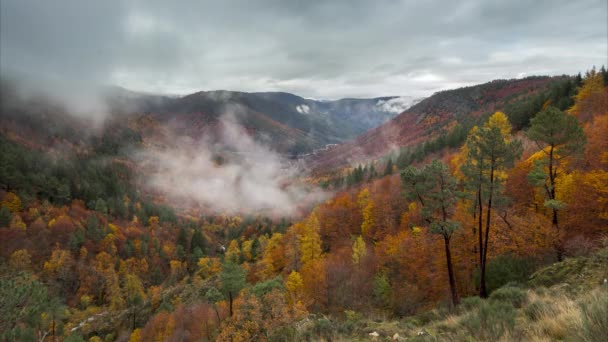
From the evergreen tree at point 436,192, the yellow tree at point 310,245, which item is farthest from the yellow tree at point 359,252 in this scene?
the evergreen tree at point 436,192

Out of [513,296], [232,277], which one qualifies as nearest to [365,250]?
[232,277]

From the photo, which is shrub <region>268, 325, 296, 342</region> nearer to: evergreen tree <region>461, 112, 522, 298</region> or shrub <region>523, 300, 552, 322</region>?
shrub <region>523, 300, 552, 322</region>

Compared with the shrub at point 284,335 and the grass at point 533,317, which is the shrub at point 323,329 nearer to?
the grass at point 533,317

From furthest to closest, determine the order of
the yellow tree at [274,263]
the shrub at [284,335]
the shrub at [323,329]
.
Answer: the yellow tree at [274,263]
the shrub at [284,335]
the shrub at [323,329]

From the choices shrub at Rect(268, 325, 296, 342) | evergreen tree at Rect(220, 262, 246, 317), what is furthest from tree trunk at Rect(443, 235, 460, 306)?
evergreen tree at Rect(220, 262, 246, 317)

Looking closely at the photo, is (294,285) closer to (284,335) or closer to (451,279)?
(451,279)

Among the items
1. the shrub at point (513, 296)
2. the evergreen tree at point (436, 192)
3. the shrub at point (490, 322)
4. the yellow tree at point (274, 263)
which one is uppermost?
the evergreen tree at point (436, 192)

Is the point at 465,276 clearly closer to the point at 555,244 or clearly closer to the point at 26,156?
the point at 555,244

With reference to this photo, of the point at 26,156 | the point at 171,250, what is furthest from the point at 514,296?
the point at 26,156
